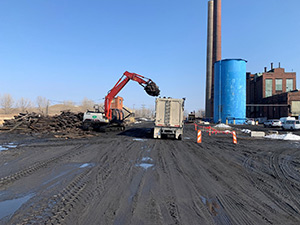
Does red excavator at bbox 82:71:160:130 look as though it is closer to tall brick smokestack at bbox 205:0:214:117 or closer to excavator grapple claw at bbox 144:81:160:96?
excavator grapple claw at bbox 144:81:160:96

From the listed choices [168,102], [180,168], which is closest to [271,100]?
[168,102]

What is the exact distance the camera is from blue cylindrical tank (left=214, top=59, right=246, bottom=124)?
48.8m

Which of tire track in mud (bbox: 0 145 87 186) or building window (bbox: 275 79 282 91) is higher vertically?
building window (bbox: 275 79 282 91)

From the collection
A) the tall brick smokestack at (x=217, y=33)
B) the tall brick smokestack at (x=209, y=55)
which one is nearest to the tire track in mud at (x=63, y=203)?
the tall brick smokestack at (x=217, y=33)

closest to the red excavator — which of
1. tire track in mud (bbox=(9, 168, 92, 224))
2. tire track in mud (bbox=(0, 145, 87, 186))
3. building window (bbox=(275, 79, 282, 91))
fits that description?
tire track in mud (bbox=(0, 145, 87, 186))

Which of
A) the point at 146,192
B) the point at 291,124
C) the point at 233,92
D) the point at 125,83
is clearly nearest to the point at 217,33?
the point at 233,92

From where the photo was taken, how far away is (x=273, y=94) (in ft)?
201

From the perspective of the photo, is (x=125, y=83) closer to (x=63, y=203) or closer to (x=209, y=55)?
(x=63, y=203)

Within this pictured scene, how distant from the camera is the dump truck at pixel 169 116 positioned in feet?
51.9

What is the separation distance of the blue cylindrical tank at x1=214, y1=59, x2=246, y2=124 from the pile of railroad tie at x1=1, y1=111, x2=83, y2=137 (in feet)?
123

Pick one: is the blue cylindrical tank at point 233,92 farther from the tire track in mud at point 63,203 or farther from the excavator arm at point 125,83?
the tire track in mud at point 63,203

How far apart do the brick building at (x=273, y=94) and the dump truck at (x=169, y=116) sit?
144 feet

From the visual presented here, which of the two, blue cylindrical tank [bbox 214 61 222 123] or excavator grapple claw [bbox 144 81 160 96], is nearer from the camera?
excavator grapple claw [bbox 144 81 160 96]

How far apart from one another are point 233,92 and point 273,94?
21232 mm
